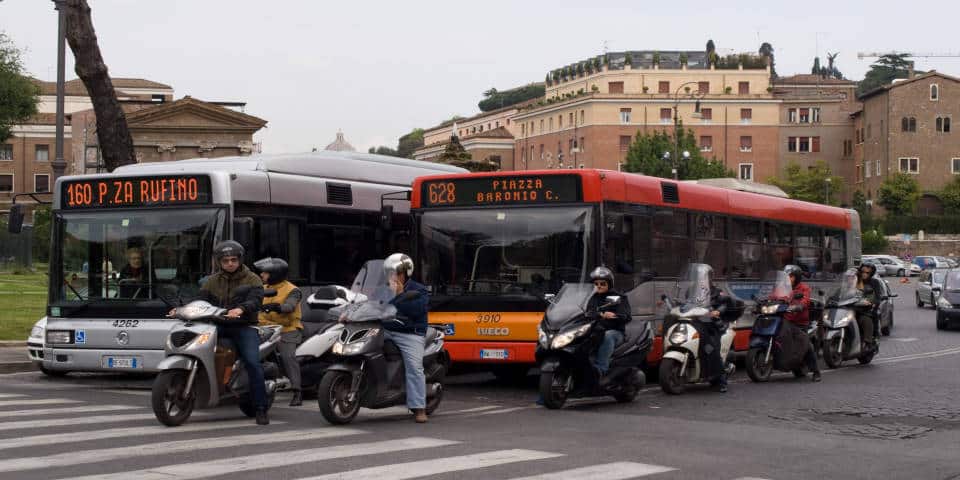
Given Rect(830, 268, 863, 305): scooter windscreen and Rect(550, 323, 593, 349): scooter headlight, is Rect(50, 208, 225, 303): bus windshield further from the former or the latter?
Rect(830, 268, 863, 305): scooter windscreen

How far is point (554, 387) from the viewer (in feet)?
47.3

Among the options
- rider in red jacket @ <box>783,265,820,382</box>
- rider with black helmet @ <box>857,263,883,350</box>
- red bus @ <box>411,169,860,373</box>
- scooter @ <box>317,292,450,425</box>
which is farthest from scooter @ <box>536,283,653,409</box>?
rider with black helmet @ <box>857,263,883,350</box>

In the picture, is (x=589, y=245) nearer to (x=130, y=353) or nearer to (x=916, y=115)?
(x=130, y=353)

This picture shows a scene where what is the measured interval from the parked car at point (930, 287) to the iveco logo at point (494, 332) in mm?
32947

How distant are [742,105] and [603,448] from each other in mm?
126883

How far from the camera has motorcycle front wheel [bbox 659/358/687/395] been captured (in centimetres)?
1633

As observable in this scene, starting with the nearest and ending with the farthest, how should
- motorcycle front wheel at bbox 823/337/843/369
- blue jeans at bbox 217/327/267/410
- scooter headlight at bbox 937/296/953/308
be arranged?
blue jeans at bbox 217/327/267/410 < motorcycle front wheel at bbox 823/337/843/369 < scooter headlight at bbox 937/296/953/308

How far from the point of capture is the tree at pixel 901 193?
119812 millimetres

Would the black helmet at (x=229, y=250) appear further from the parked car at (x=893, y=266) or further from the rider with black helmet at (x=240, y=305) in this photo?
the parked car at (x=893, y=266)

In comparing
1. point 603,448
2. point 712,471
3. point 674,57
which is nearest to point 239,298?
point 603,448

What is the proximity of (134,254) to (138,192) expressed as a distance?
777 millimetres

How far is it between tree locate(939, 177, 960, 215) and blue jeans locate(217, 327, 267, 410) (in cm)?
11545

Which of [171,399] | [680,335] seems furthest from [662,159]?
[171,399]

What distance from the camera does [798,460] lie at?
1073 centimetres
